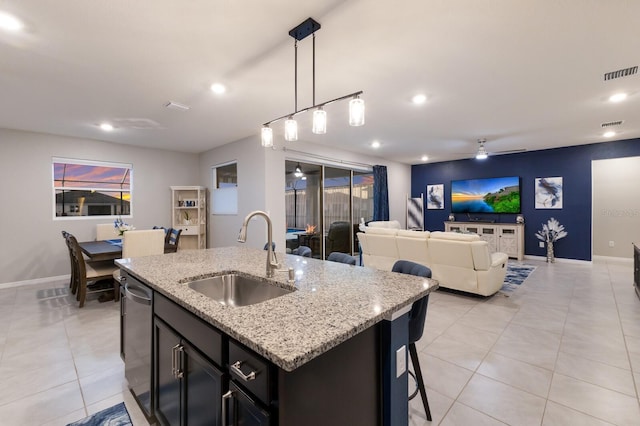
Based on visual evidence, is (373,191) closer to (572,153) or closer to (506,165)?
(506,165)

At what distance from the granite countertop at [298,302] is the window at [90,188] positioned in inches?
172

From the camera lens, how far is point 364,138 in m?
5.42

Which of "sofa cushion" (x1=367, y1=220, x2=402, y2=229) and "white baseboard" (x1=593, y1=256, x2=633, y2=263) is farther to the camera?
"sofa cushion" (x1=367, y1=220, x2=402, y2=229)

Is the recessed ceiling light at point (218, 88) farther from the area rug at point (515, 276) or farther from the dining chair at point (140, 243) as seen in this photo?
the area rug at point (515, 276)

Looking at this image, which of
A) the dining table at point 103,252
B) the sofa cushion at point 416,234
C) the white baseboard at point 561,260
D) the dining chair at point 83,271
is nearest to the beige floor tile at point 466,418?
the sofa cushion at point 416,234

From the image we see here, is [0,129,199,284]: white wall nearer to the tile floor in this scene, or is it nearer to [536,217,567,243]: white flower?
the tile floor

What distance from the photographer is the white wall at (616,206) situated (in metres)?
6.29

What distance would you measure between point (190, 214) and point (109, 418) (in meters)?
5.01

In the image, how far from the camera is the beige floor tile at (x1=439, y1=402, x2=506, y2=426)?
5.71 ft

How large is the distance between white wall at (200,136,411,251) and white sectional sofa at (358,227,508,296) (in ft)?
6.29

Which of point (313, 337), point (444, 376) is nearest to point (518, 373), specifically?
point (444, 376)

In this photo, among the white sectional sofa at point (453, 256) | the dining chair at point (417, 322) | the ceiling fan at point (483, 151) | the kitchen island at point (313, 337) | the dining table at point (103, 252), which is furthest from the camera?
the ceiling fan at point (483, 151)

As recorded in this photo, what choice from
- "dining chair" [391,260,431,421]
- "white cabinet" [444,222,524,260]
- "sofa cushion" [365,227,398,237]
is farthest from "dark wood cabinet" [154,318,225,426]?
"white cabinet" [444,222,524,260]

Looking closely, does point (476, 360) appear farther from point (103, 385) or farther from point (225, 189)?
point (225, 189)
